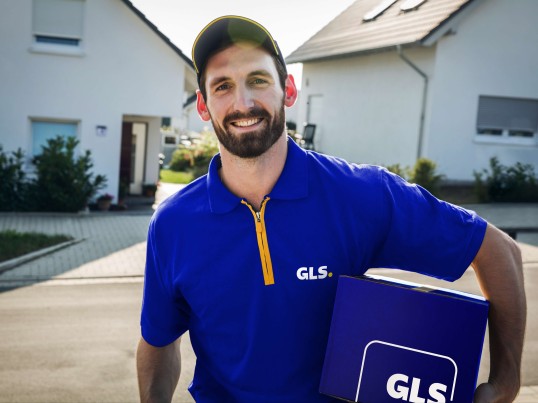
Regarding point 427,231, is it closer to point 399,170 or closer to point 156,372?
point 156,372

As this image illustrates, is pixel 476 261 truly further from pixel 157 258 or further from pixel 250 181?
pixel 157 258

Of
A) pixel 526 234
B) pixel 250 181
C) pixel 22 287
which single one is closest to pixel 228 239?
pixel 250 181

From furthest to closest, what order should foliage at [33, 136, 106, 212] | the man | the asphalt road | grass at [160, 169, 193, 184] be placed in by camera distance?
grass at [160, 169, 193, 184] < foliage at [33, 136, 106, 212] < the asphalt road < the man

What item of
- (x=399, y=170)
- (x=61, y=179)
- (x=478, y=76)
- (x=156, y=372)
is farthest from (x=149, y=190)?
(x=156, y=372)

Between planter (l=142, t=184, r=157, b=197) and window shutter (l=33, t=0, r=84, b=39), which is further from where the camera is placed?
planter (l=142, t=184, r=157, b=197)

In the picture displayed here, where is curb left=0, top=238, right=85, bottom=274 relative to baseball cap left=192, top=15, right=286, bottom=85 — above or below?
below

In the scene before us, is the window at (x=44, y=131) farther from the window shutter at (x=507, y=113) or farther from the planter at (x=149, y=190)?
the window shutter at (x=507, y=113)

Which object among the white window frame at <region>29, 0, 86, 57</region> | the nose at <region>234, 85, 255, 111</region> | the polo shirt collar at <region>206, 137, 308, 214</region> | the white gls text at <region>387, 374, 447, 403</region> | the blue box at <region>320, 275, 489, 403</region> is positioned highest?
the white window frame at <region>29, 0, 86, 57</region>

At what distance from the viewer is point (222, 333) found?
7.14 feet

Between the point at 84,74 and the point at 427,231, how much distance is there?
1685cm

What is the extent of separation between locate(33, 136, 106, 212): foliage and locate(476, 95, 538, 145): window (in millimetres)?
11012

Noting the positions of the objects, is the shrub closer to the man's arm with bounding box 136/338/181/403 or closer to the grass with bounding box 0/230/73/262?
the grass with bounding box 0/230/73/262

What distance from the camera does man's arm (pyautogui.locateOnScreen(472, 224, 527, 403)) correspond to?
78.5 inches

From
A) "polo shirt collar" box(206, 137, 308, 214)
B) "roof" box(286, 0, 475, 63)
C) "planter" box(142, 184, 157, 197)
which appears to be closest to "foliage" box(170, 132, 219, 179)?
"planter" box(142, 184, 157, 197)
